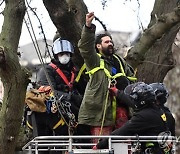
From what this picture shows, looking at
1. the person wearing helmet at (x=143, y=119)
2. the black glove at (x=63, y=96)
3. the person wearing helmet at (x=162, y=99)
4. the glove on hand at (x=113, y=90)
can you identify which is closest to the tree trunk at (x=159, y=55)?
the black glove at (x=63, y=96)

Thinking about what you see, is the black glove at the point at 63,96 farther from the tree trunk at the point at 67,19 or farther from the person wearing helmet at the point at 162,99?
the tree trunk at the point at 67,19

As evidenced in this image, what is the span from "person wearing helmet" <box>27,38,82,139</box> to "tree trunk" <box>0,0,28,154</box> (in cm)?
34

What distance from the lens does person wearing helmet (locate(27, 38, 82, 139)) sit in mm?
8367

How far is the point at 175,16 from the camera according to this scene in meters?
9.63

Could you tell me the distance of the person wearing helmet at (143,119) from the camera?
23.9ft

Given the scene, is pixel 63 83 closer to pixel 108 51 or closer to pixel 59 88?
pixel 59 88

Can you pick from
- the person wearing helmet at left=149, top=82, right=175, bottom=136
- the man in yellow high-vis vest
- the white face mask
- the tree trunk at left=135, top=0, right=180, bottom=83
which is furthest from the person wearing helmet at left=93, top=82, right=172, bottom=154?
the tree trunk at left=135, top=0, right=180, bottom=83

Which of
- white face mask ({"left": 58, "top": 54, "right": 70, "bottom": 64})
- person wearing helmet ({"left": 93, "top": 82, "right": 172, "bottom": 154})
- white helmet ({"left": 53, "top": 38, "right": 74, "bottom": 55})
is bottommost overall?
person wearing helmet ({"left": 93, "top": 82, "right": 172, "bottom": 154})

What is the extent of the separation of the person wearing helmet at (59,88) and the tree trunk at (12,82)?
0.34 meters

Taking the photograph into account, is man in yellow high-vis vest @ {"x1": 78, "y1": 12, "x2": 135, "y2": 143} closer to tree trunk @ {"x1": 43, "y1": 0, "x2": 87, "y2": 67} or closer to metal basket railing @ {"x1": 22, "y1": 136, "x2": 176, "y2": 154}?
metal basket railing @ {"x1": 22, "y1": 136, "x2": 176, "y2": 154}

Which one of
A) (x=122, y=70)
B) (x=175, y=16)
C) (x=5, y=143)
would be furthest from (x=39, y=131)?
(x=175, y=16)

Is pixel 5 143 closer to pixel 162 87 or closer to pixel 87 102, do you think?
pixel 87 102

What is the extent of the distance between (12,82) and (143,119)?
7.45 ft

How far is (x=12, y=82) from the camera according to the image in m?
8.88
